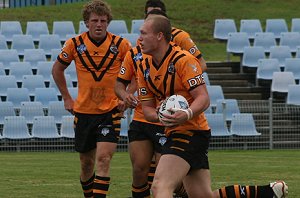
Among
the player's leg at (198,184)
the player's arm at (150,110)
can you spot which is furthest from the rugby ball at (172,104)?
the player's leg at (198,184)

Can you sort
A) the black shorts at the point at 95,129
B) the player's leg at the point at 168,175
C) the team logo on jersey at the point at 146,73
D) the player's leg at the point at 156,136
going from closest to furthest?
1. the player's leg at the point at 168,175
2. the team logo on jersey at the point at 146,73
3. the player's leg at the point at 156,136
4. the black shorts at the point at 95,129

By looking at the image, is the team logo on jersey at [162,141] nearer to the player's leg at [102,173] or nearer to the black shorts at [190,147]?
the player's leg at [102,173]

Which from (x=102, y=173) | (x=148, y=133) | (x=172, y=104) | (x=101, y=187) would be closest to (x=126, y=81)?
(x=148, y=133)

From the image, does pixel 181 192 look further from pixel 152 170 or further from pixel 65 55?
pixel 65 55

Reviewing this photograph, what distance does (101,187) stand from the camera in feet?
35.3

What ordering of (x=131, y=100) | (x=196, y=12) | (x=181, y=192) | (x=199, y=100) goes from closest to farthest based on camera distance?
(x=199, y=100), (x=131, y=100), (x=181, y=192), (x=196, y=12)

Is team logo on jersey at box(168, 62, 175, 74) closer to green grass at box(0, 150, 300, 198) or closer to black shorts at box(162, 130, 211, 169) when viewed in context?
black shorts at box(162, 130, 211, 169)

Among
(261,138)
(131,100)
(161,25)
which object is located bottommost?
(261,138)

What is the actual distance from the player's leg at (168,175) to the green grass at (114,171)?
4.53 meters

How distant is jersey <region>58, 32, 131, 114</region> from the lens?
1121 centimetres

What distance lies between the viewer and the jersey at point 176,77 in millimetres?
8578

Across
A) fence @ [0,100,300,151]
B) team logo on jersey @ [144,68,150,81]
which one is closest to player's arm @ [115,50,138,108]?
team logo on jersey @ [144,68,150,81]

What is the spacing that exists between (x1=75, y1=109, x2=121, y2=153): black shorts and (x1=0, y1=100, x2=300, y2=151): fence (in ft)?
34.3

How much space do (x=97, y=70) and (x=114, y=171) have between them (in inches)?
230
